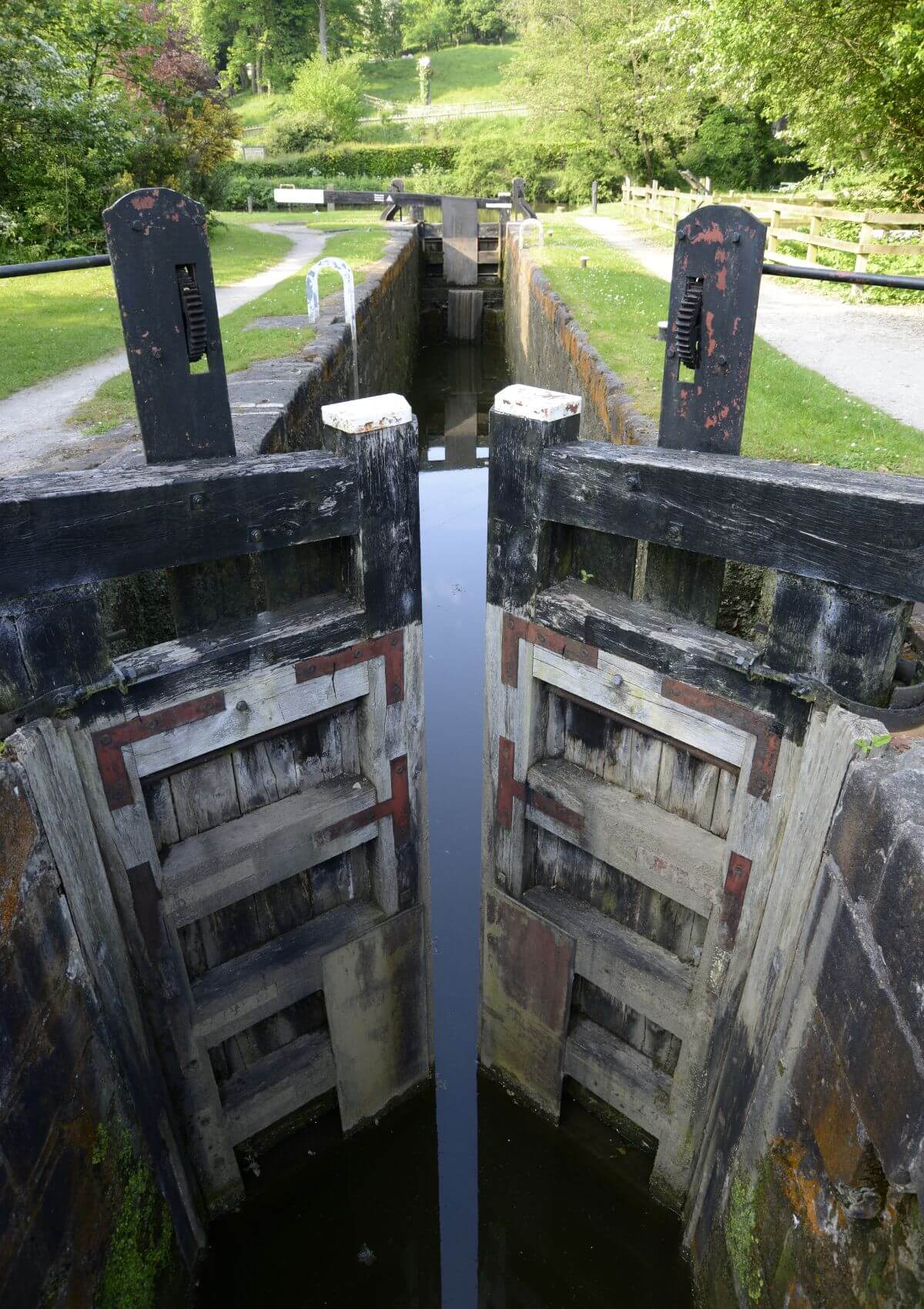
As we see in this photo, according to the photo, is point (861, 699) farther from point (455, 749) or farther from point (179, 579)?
point (455, 749)

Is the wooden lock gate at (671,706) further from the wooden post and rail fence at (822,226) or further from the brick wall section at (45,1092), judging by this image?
the wooden post and rail fence at (822,226)

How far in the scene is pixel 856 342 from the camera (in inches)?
354

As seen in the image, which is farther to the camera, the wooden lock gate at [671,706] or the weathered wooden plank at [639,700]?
the weathered wooden plank at [639,700]

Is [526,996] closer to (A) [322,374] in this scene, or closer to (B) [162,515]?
(B) [162,515]

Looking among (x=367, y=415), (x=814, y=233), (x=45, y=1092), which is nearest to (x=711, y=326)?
(x=367, y=415)

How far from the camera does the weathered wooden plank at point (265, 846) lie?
3.66 metres

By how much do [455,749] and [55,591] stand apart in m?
5.21

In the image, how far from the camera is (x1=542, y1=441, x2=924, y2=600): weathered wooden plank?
8.73 ft

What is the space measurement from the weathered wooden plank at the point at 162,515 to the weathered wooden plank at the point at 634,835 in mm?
1589

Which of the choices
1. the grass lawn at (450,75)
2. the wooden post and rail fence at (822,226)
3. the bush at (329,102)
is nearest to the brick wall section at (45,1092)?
the wooden post and rail fence at (822,226)

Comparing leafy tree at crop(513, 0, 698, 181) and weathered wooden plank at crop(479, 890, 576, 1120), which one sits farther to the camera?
leafy tree at crop(513, 0, 698, 181)

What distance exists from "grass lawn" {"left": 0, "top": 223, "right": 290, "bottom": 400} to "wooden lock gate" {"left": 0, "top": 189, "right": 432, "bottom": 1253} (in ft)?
14.6

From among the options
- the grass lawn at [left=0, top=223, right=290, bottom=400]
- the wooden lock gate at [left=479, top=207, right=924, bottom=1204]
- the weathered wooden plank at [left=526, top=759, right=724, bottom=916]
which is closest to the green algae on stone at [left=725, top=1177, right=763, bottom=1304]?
the wooden lock gate at [left=479, top=207, right=924, bottom=1204]

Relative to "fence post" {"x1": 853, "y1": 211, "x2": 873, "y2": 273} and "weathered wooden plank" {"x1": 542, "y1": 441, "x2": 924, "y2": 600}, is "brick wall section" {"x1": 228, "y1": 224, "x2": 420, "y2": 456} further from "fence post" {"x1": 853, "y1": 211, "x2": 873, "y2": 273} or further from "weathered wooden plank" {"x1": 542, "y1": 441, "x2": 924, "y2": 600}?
"fence post" {"x1": 853, "y1": 211, "x2": 873, "y2": 273}
